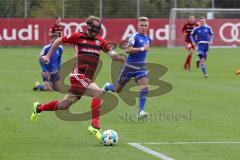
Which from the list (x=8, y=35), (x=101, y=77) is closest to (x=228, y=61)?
(x=101, y=77)

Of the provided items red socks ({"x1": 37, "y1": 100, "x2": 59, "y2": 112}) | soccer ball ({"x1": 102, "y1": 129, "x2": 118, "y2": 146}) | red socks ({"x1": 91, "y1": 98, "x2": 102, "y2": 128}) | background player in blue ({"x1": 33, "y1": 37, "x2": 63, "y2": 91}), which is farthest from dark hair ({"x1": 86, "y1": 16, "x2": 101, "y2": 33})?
background player in blue ({"x1": 33, "y1": 37, "x2": 63, "y2": 91})

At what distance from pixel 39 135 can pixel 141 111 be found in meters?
3.41

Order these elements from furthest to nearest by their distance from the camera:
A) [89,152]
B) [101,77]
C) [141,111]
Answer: [101,77] → [141,111] → [89,152]

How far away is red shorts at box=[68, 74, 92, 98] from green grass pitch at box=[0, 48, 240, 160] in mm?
812

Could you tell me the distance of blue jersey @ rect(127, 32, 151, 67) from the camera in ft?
54.7

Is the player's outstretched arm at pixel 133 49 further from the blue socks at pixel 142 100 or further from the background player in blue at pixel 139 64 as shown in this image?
the blue socks at pixel 142 100

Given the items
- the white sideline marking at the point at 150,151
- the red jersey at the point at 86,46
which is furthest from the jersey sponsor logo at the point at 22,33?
the white sideline marking at the point at 150,151

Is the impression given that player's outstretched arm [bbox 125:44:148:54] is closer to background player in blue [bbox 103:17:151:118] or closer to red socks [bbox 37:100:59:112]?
background player in blue [bbox 103:17:151:118]

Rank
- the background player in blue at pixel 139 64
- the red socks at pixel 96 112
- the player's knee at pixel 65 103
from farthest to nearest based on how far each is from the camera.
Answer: the background player in blue at pixel 139 64, the player's knee at pixel 65 103, the red socks at pixel 96 112

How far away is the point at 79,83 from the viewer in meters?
13.1

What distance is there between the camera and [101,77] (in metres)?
28.5

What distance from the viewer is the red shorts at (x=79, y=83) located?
516 inches

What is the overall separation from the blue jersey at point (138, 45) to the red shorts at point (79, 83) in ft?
11.8

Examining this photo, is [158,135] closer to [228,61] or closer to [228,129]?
[228,129]
